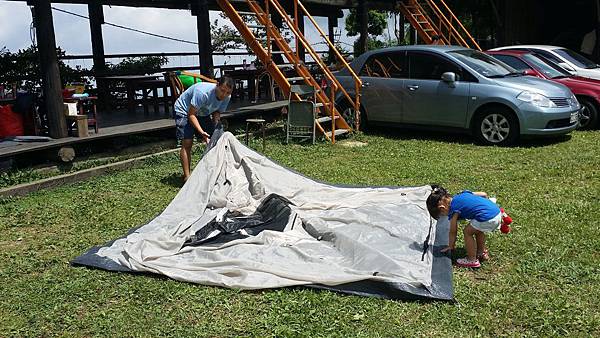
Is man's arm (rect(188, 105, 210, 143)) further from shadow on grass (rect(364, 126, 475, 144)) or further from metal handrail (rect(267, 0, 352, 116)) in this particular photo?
shadow on grass (rect(364, 126, 475, 144))

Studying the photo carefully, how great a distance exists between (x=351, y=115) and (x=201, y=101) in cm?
453

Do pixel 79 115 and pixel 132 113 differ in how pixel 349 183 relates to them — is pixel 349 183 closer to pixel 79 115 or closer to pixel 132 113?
pixel 79 115

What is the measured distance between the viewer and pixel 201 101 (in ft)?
23.3

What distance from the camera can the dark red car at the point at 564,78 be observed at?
10711 mm

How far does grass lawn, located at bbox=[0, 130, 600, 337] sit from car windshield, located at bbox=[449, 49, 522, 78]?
3.07 m

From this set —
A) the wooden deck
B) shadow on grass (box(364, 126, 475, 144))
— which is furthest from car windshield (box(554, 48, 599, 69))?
the wooden deck

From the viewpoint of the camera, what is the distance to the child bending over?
4203 millimetres

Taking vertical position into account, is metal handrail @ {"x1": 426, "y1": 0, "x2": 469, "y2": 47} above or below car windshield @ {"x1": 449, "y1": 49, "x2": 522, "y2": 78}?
above

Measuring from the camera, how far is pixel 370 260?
4254 mm

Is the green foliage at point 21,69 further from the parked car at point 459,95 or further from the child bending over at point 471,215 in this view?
the child bending over at point 471,215

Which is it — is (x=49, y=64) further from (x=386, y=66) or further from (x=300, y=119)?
(x=386, y=66)

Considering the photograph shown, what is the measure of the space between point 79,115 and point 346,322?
601 centimetres

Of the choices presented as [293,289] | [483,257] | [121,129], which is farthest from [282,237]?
[121,129]

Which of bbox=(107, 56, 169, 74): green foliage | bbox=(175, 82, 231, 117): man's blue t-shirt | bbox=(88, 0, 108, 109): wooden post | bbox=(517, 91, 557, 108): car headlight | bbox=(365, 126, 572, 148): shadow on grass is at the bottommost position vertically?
bbox=(365, 126, 572, 148): shadow on grass
